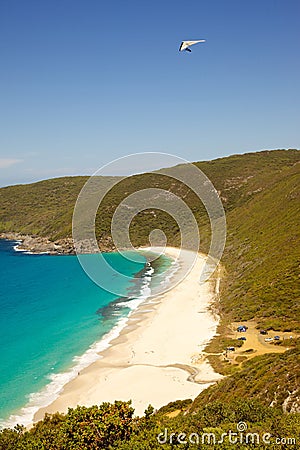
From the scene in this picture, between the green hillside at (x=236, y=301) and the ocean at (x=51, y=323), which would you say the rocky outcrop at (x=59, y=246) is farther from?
the ocean at (x=51, y=323)

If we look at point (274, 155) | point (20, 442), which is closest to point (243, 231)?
point (20, 442)

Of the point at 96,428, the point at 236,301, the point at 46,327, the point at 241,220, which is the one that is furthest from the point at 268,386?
the point at 241,220

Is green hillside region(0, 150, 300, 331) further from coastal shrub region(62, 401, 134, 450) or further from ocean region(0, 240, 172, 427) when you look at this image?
coastal shrub region(62, 401, 134, 450)

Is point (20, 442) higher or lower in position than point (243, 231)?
lower

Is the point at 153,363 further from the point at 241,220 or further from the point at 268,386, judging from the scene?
the point at 241,220

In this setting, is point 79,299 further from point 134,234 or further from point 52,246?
point 52,246
